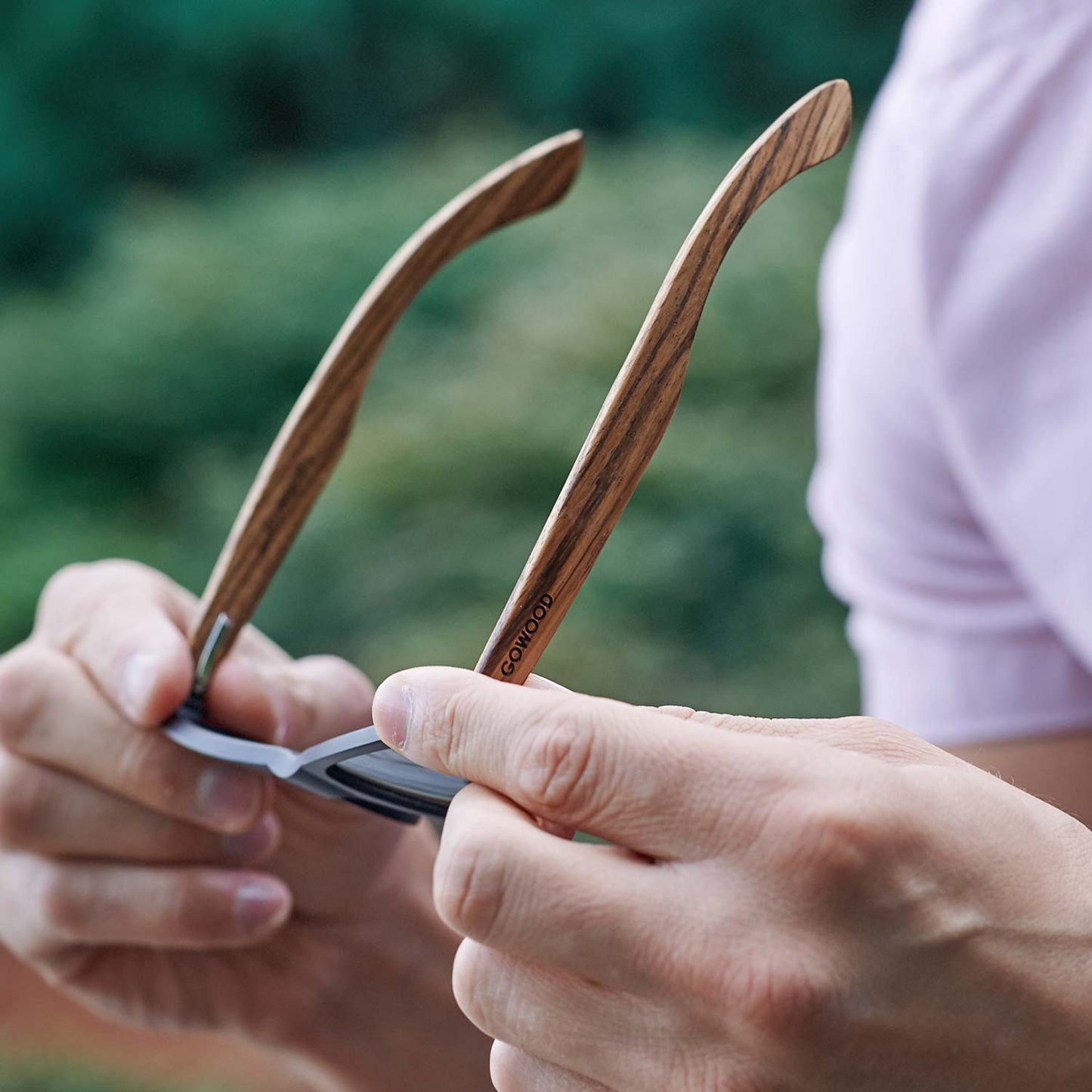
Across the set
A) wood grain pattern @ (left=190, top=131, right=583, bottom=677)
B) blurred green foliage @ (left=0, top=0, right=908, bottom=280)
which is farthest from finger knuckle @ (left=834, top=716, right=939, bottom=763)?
blurred green foliage @ (left=0, top=0, right=908, bottom=280)

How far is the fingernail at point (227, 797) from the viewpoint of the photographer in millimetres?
519

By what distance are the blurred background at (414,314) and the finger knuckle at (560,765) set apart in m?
1.55

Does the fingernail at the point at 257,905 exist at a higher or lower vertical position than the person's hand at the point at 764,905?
lower

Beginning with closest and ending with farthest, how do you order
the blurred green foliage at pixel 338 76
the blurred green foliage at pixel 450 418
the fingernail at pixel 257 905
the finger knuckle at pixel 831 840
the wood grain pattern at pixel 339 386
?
the finger knuckle at pixel 831 840, the wood grain pattern at pixel 339 386, the fingernail at pixel 257 905, the blurred green foliage at pixel 450 418, the blurred green foliage at pixel 338 76

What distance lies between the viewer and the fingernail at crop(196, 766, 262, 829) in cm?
52

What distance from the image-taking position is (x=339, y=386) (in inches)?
19.4

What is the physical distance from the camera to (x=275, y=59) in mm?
2525

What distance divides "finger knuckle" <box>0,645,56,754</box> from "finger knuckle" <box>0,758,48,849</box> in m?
0.01

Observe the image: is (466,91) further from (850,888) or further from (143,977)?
(850,888)

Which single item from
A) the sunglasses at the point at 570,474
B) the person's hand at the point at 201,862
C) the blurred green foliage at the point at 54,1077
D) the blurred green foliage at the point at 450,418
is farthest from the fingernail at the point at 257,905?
the blurred green foliage at the point at 450,418

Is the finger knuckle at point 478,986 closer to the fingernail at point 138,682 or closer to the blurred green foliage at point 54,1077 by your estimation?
the fingernail at point 138,682

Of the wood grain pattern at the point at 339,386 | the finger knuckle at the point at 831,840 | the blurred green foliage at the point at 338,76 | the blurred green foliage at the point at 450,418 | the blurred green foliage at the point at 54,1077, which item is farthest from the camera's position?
the blurred green foliage at the point at 338,76

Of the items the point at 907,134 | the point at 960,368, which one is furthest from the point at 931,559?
the point at 907,134

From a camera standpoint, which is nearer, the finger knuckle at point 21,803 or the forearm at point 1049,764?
the finger knuckle at point 21,803
